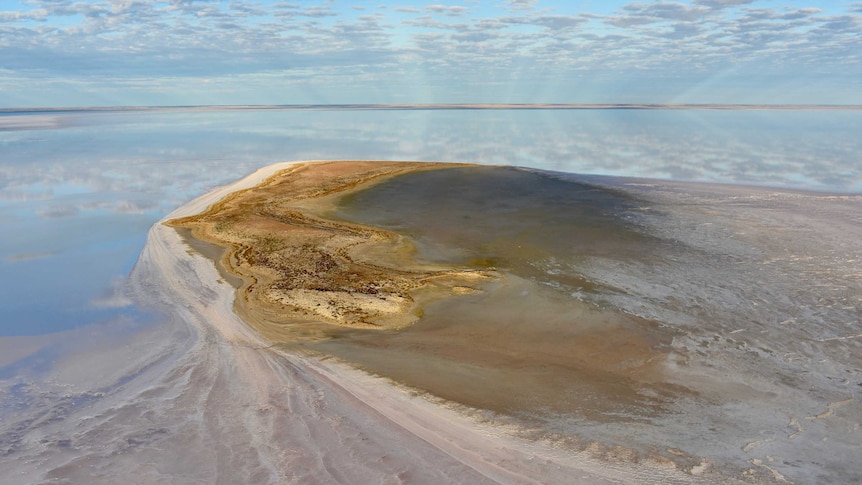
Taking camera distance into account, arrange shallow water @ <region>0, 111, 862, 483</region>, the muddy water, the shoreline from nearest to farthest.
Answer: the shoreline → shallow water @ <region>0, 111, 862, 483</region> → the muddy water

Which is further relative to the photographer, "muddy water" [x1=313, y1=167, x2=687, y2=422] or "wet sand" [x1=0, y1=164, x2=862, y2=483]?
"muddy water" [x1=313, y1=167, x2=687, y2=422]

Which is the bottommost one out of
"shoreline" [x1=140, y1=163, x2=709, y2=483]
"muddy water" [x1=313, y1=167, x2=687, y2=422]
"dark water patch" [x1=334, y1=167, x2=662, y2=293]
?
"shoreline" [x1=140, y1=163, x2=709, y2=483]

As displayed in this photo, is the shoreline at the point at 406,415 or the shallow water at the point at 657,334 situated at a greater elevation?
the shallow water at the point at 657,334

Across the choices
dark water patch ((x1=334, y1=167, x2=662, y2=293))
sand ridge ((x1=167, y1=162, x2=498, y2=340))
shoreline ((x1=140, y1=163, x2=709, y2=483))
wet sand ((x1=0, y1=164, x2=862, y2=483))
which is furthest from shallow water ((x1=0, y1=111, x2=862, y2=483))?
sand ridge ((x1=167, y1=162, x2=498, y2=340))

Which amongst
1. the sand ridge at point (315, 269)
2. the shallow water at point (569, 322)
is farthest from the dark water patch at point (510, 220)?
the sand ridge at point (315, 269)

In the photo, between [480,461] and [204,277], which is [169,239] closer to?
[204,277]

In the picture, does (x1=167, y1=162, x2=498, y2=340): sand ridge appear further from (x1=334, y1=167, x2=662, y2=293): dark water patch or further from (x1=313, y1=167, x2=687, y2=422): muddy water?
(x1=334, y1=167, x2=662, y2=293): dark water patch

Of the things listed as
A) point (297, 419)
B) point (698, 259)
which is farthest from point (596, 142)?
point (297, 419)

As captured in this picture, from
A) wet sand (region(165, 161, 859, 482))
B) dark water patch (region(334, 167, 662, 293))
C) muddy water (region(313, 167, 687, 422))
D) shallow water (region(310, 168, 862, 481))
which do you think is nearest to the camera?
wet sand (region(165, 161, 859, 482))

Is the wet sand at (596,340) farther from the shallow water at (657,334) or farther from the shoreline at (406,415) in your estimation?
the shoreline at (406,415)

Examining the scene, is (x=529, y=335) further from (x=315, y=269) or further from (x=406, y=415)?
(x=315, y=269)
